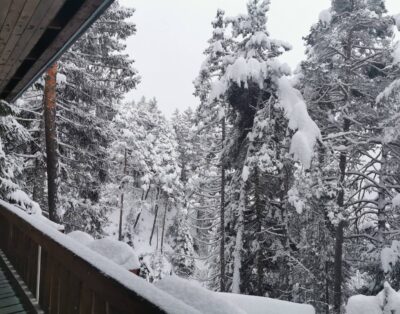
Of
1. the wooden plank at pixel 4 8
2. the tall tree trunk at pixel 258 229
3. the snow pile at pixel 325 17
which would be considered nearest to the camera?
the wooden plank at pixel 4 8

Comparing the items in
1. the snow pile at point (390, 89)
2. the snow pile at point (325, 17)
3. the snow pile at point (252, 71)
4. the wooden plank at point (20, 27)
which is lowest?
the wooden plank at point (20, 27)

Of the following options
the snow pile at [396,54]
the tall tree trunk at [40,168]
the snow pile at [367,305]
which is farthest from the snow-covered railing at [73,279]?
the snow pile at [396,54]

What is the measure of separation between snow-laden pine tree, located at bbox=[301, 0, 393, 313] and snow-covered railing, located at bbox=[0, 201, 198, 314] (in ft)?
35.3

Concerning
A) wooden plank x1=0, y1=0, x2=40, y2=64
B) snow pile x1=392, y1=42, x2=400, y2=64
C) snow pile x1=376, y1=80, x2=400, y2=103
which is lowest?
wooden plank x1=0, y1=0, x2=40, y2=64

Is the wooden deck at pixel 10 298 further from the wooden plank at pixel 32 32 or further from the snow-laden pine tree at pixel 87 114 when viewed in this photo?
the snow-laden pine tree at pixel 87 114

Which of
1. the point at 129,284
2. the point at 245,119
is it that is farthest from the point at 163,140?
the point at 129,284

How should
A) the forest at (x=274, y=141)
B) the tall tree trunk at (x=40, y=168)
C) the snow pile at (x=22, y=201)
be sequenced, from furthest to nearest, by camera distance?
the tall tree trunk at (x=40, y=168), the forest at (x=274, y=141), the snow pile at (x=22, y=201)

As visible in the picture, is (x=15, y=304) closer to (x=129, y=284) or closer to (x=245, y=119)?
(x=129, y=284)

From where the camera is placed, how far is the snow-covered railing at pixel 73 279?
1916 mm

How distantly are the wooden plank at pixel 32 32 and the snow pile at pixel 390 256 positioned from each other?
1218cm

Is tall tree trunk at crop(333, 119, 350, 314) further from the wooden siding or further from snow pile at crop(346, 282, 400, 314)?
the wooden siding

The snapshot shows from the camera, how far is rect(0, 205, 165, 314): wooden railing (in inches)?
85.2

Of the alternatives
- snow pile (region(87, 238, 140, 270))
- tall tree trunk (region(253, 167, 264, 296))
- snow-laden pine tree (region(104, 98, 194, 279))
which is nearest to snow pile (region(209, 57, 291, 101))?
tall tree trunk (region(253, 167, 264, 296))

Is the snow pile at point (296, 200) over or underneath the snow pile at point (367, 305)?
over
